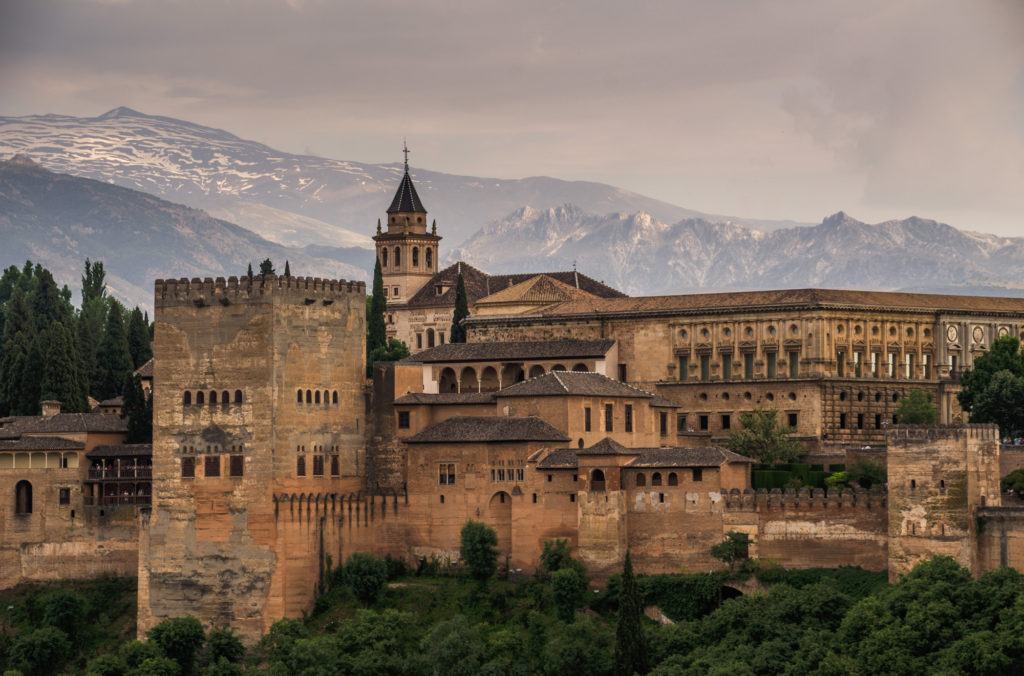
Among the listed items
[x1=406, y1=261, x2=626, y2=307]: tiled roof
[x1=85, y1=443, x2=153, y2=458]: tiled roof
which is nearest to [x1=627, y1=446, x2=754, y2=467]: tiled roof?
[x1=85, y1=443, x2=153, y2=458]: tiled roof

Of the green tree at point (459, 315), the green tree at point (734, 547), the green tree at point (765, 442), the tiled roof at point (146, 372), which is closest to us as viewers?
the green tree at point (734, 547)

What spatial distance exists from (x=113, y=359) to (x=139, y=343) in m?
5.21

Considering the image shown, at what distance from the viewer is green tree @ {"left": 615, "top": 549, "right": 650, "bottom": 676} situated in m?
63.4

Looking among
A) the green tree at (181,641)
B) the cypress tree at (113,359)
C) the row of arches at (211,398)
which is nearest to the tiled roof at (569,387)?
the row of arches at (211,398)

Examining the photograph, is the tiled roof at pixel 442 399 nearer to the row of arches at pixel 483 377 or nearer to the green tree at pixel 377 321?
the row of arches at pixel 483 377

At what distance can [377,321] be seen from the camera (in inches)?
4134

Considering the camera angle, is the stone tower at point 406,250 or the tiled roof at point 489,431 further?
the stone tower at point 406,250

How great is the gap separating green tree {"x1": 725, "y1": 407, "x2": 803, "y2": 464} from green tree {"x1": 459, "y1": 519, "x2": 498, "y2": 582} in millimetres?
13433

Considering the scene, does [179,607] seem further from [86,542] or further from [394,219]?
[394,219]

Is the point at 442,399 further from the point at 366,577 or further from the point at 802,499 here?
the point at 802,499

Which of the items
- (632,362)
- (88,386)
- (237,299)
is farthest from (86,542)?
(632,362)

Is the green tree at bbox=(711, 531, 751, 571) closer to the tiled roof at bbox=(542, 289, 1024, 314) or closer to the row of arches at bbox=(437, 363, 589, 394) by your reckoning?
the row of arches at bbox=(437, 363, 589, 394)

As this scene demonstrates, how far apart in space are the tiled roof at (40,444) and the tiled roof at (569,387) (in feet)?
59.9

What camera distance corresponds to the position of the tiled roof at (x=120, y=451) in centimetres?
8050
